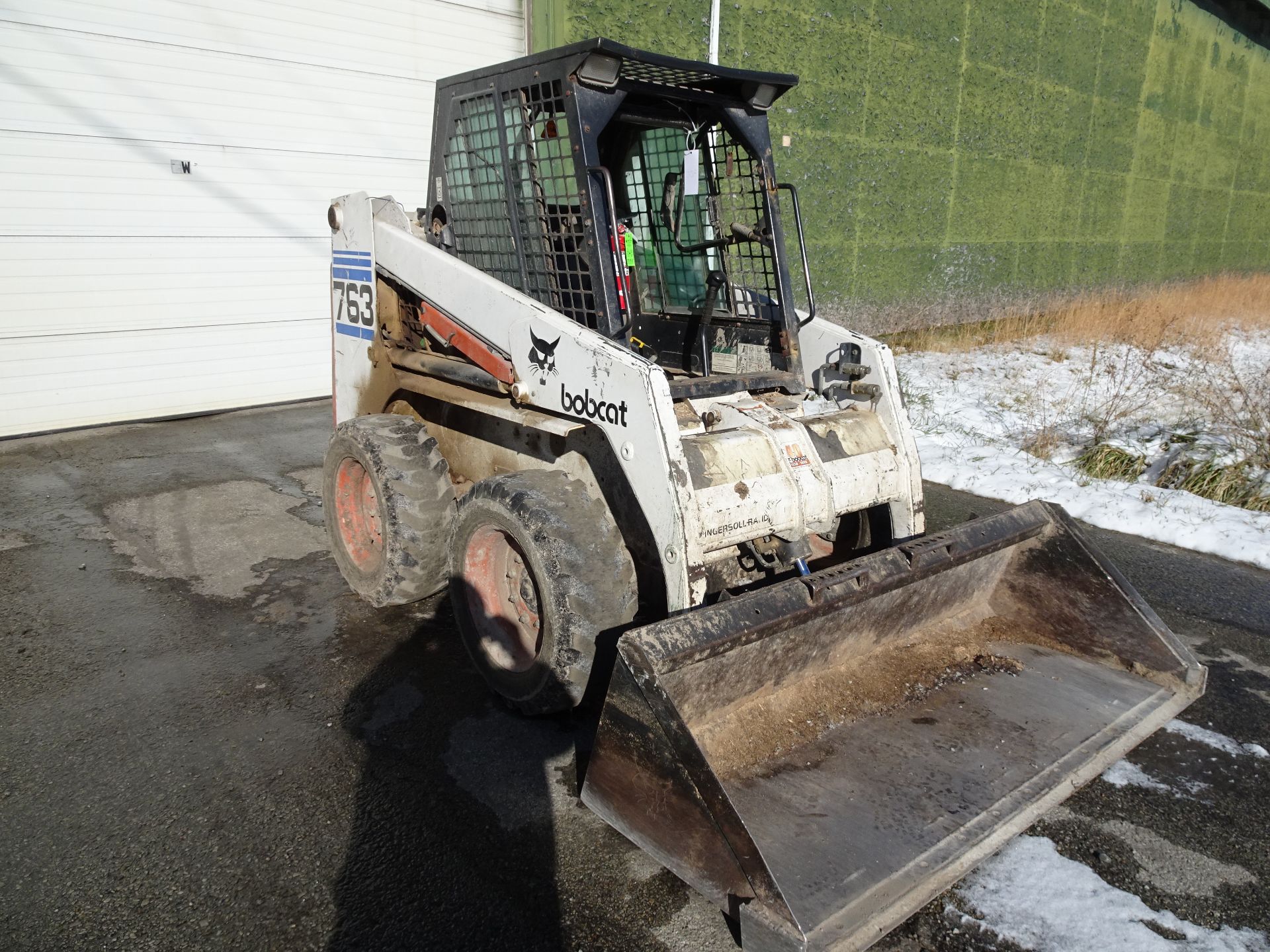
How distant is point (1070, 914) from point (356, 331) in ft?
13.8

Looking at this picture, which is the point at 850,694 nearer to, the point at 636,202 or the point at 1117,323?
the point at 636,202

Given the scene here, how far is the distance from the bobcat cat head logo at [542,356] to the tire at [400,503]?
3.06ft

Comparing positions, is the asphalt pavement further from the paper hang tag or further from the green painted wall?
the green painted wall

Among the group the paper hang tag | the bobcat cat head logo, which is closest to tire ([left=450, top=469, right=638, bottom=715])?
the bobcat cat head logo

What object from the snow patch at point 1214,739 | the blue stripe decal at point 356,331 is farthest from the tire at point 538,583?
the snow patch at point 1214,739

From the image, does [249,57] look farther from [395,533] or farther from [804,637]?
[804,637]

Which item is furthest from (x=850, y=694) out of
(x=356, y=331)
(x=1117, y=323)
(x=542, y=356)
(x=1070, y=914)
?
(x=1117, y=323)

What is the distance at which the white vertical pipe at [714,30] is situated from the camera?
9867 millimetres

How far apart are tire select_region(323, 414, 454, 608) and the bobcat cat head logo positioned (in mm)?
933

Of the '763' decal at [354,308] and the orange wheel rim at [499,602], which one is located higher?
the '763' decal at [354,308]

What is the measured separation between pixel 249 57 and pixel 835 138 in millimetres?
6992

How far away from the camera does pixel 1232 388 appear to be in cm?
765

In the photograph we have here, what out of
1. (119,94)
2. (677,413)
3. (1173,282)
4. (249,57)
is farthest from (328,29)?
(1173,282)

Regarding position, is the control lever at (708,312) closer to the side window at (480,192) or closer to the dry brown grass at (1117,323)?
the side window at (480,192)
